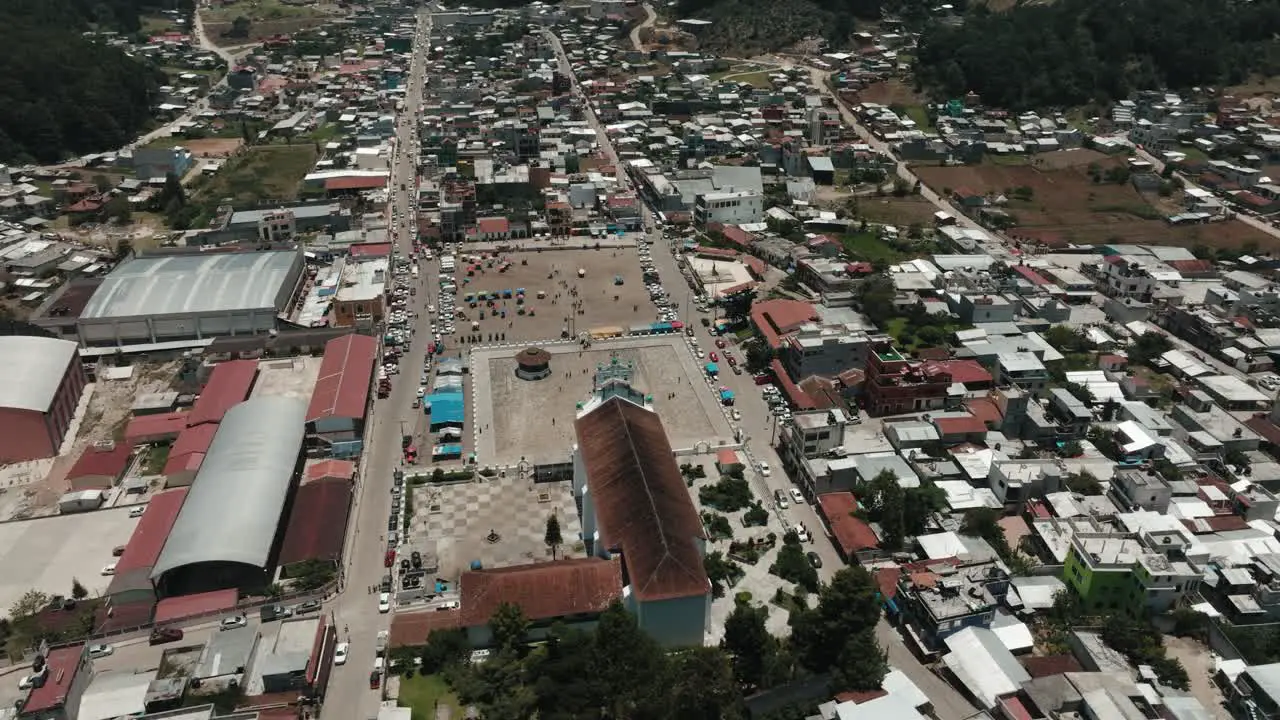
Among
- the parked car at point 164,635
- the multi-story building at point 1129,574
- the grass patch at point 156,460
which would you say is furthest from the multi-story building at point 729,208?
the parked car at point 164,635

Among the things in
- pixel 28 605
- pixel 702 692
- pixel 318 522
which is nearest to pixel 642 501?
pixel 702 692

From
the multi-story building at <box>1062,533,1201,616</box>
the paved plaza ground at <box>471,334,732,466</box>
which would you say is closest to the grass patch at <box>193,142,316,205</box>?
the paved plaza ground at <box>471,334,732,466</box>

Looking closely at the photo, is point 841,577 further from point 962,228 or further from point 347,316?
point 962,228

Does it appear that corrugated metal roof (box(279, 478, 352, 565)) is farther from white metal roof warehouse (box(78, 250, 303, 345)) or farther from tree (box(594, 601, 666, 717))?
white metal roof warehouse (box(78, 250, 303, 345))

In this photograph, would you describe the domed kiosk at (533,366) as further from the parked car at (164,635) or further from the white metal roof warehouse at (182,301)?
the parked car at (164,635)

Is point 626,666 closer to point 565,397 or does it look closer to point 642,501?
point 642,501

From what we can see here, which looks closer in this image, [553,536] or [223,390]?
[553,536]
